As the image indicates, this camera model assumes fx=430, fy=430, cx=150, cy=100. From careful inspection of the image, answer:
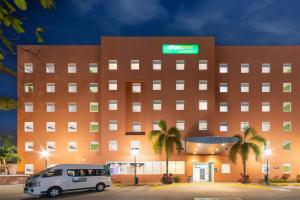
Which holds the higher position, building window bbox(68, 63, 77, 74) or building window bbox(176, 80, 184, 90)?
building window bbox(68, 63, 77, 74)

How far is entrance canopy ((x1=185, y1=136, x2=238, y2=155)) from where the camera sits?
44.8 metres

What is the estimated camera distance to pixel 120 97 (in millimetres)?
54500

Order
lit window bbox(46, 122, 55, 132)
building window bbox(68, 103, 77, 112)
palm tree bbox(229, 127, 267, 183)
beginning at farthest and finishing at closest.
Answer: building window bbox(68, 103, 77, 112) < lit window bbox(46, 122, 55, 132) < palm tree bbox(229, 127, 267, 183)

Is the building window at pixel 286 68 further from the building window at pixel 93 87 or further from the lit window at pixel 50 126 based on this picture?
the lit window at pixel 50 126

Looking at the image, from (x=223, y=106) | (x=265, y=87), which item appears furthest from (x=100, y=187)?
(x=265, y=87)

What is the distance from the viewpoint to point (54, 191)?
1111 inches

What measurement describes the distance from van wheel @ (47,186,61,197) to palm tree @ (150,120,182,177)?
21951mm

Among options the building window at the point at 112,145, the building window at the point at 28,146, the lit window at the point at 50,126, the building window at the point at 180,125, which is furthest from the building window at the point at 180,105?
the building window at the point at 28,146

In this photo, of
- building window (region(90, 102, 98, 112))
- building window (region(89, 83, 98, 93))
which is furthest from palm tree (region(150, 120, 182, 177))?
building window (region(89, 83, 98, 93))

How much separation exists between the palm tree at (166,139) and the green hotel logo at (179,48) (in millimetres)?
9790

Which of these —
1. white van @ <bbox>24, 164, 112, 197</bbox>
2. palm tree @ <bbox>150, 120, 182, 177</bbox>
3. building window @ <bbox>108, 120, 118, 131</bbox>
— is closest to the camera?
white van @ <bbox>24, 164, 112, 197</bbox>

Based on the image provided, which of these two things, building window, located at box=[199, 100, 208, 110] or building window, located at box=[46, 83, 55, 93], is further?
building window, located at box=[46, 83, 55, 93]

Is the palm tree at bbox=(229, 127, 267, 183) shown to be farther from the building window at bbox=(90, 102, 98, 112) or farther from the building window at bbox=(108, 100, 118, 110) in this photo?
the building window at bbox=(90, 102, 98, 112)

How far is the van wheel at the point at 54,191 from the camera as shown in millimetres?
27938
